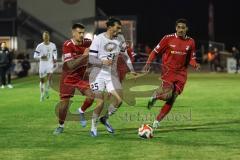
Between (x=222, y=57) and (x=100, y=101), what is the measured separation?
32604 mm

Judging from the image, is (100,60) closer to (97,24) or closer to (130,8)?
(97,24)

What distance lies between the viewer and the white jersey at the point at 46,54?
746 inches

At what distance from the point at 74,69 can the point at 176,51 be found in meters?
2.12

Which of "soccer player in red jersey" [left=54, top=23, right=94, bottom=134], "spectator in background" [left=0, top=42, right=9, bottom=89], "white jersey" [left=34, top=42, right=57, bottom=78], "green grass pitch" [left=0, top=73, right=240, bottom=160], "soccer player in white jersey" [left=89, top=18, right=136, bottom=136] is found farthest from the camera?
"spectator in background" [left=0, top=42, right=9, bottom=89]

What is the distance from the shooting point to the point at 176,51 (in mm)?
11336

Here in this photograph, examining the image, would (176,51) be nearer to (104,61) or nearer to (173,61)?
(173,61)

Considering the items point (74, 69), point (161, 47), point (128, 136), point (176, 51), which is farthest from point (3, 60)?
point (128, 136)

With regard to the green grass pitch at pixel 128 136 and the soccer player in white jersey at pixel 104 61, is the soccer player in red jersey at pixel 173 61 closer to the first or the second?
the green grass pitch at pixel 128 136

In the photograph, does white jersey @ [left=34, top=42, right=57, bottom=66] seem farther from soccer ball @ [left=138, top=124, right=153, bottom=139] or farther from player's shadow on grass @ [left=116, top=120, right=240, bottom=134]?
soccer ball @ [left=138, top=124, right=153, bottom=139]

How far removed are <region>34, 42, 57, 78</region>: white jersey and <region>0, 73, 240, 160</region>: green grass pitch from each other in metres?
2.44

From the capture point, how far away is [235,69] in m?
40.0

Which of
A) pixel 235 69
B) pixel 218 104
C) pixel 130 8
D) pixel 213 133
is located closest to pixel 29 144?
pixel 213 133

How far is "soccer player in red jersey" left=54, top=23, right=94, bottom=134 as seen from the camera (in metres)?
10.9

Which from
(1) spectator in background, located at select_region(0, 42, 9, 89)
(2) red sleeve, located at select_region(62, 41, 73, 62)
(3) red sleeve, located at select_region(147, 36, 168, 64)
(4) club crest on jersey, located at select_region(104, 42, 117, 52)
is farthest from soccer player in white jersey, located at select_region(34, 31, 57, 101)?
(4) club crest on jersey, located at select_region(104, 42, 117, 52)
